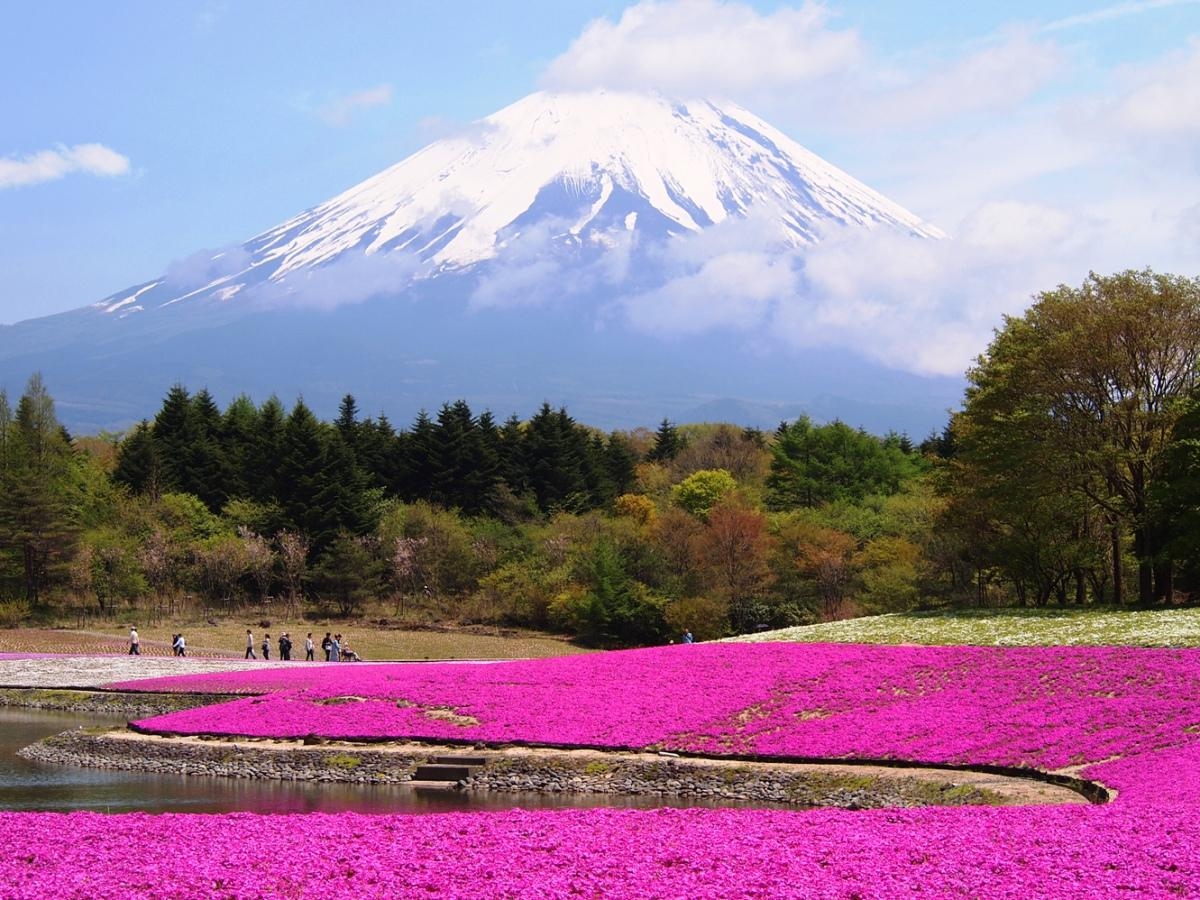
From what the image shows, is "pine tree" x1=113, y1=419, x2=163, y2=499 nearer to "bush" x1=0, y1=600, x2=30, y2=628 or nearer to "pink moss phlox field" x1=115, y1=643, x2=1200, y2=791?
"bush" x1=0, y1=600, x2=30, y2=628

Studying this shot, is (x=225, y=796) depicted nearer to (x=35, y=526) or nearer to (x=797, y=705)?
(x=797, y=705)

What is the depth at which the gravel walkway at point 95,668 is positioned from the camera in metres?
40.5

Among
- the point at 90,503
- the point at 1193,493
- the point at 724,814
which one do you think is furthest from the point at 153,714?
the point at 90,503

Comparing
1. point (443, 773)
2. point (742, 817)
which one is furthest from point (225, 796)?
point (742, 817)

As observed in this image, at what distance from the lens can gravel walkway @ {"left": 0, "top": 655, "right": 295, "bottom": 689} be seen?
1594 inches

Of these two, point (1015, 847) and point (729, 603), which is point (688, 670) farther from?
point (729, 603)

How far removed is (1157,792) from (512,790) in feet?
39.2

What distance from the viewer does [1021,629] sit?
3656 cm

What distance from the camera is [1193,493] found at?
40.5m

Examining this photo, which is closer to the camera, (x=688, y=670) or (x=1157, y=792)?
(x=1157, y=792)

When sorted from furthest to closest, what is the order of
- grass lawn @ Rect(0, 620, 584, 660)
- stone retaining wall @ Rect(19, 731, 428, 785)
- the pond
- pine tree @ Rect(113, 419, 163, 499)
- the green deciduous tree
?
pine tree @ Rect(113, 419, 163, 499), grass lawn @ Rect(0, 620, 584, 660), the green deciduous tree, stone retaining wall @ Rect(19, 731, 428, 785), the pond

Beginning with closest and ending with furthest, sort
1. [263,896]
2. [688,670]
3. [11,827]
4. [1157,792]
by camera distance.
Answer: [263,896] → [11,827] → [1157,792] → [688,670]

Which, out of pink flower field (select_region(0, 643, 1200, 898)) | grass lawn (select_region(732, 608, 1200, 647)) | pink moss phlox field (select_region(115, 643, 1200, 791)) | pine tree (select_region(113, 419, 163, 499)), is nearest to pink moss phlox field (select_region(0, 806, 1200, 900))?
pink flower field (select_region(0, 643, 1200, 898))

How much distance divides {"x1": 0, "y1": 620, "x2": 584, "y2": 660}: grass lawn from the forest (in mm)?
3857
